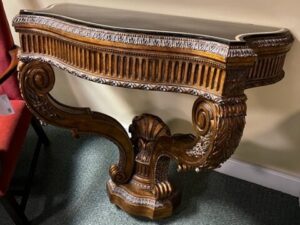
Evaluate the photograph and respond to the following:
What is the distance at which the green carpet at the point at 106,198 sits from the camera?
123 cm

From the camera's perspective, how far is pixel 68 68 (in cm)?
85

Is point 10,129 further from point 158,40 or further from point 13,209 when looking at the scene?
point 158,40

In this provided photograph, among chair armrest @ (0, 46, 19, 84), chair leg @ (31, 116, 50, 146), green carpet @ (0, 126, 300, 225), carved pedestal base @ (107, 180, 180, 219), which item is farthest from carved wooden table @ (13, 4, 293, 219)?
chair leg @ (31, 116, 50, 146)

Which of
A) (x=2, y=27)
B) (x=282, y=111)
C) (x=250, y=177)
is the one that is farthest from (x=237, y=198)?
(x=2, y=27)

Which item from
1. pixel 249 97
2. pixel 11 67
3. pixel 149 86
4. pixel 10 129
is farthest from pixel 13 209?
pixel 249 97

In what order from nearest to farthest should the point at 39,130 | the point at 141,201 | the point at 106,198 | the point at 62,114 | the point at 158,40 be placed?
the point at 158,40
the point at 62,114
the point at 141,201
the point at 106,198
the point at 39,130

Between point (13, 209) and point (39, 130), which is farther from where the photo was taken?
point (39, 130)

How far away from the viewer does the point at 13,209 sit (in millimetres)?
1067

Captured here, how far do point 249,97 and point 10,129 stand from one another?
2.89 ft

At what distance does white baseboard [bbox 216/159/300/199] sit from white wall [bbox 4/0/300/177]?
0.08ft

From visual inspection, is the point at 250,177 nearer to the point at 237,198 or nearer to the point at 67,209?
the point at 237,198

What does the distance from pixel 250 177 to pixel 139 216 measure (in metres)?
0.53

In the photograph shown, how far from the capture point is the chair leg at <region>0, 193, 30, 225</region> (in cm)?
103

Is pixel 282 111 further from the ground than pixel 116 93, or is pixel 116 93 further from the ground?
pixel 282 111
